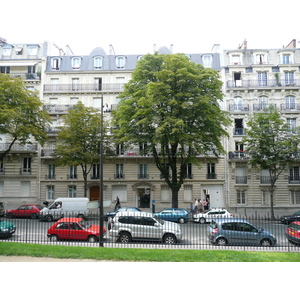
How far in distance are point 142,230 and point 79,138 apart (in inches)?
616

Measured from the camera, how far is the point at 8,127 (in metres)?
24.1

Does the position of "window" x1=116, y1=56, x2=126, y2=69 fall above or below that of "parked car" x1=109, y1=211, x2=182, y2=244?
above

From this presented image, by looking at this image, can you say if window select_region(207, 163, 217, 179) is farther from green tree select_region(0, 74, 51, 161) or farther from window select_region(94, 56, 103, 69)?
green tree select_region(0, 74, 51, 161)

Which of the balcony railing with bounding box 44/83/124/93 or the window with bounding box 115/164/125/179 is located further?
Result: the balcony railing with bounding box 44/83/124/93

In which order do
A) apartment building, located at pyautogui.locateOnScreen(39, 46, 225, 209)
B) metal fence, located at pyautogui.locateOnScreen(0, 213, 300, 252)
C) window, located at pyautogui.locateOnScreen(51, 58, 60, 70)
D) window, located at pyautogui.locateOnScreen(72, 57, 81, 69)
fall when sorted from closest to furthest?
metal fence, located at pyautogui.locateOnScreen(0, 213, 300, 252) < apartment building, located at pyautogui.locateOnScreen(39, 46, 225, 209) < window, located at pyautogui.locateOnScreen(51, 58, 60, 70) < window, located at pyautogui.locateOnScreen(72, 57, 81, 69)

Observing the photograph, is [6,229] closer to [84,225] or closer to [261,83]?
[84,225]

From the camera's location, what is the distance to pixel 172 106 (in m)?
22.7

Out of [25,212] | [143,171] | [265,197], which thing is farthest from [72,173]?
[265,197]

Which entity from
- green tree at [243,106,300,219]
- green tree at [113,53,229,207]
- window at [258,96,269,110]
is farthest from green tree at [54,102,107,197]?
window at [258,96,269,110]

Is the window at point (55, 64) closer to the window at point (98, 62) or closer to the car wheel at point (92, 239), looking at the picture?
the window at point (98, 62)

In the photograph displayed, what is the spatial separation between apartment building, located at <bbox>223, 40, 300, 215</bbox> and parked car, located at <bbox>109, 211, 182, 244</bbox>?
1781cm

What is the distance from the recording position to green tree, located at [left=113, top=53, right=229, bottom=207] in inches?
855

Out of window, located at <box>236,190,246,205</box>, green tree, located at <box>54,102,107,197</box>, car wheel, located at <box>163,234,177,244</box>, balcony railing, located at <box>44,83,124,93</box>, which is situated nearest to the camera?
car wheel, located at <box>163,234,177,244</box>

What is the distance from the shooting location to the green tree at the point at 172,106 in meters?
21.7
